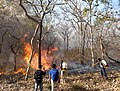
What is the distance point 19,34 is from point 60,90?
114 feet

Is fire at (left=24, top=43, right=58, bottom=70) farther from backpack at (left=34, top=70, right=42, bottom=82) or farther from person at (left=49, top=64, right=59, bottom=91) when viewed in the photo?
person at (left=49, top=64, right=59, bottom=91)

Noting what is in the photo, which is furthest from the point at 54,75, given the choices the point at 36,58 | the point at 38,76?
the point at 36,58

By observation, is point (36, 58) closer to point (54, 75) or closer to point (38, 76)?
point (38, 76)

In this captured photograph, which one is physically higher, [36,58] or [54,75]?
[54,75]

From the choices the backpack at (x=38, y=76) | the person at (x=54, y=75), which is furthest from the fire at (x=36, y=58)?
the person at (x=54, y=75)

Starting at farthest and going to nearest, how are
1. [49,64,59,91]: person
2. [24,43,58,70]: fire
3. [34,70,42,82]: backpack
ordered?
[24,43,58,70]: fire → [34,70,42,82]: backpack → [49,64,59,91]: person

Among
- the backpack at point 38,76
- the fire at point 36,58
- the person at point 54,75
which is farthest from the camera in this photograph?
the fire at point 36,58

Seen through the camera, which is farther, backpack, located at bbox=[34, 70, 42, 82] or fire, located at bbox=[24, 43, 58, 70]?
fire, located at bbox=[24, 43, 58, 70]

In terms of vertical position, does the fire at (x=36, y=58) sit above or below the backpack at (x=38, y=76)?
below

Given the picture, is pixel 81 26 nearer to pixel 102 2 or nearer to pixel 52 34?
pixel 52 34

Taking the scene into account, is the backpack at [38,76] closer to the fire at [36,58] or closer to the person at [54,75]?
the person at [54,75]

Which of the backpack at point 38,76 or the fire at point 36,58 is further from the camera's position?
the fire at point 36,58

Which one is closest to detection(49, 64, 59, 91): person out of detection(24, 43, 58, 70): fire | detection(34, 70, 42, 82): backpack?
detection(34, 70, 42, 82): backpack

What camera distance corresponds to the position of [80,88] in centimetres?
2356
